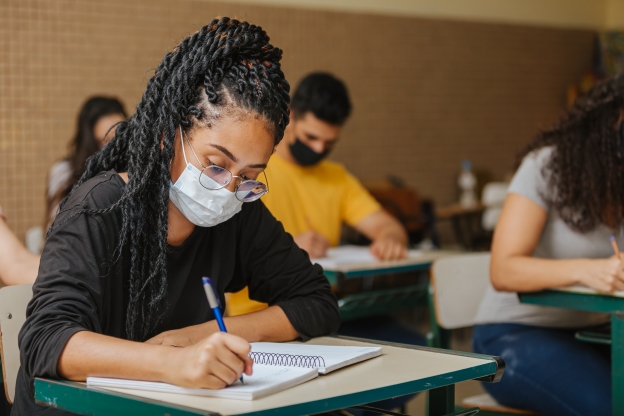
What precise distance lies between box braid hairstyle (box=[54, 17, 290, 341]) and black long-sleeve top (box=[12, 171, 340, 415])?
3 cm

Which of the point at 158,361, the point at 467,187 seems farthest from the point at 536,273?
the point at 467,187

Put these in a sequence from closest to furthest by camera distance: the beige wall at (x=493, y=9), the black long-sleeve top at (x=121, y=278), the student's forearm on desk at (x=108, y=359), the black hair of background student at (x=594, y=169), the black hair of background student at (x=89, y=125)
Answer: the student's forearm on desk at (x=108, y=359) < the black long-sleeve top at (x=121, y=278) < the black hair of background student at (x=594, y=169) < the black hair of background student at (x=89, y=125) < the beige wall at (x=493, y=9)

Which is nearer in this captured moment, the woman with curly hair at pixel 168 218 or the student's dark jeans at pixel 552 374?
the woman with curly hair at pixel 168 218

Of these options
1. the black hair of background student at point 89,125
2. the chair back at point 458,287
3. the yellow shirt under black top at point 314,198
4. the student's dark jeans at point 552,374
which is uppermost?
the black hair of background student at point 89,125

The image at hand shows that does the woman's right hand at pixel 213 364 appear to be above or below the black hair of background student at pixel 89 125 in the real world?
below

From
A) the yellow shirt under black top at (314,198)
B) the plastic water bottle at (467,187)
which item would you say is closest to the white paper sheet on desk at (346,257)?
the yellow shirt under black top at (314,198)

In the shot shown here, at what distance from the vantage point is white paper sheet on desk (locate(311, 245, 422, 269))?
2.79m

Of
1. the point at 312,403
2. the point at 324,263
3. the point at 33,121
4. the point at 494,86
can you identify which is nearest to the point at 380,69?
the point at 494,86

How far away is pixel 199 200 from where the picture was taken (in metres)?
1.46

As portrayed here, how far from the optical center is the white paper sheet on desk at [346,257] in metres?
2.79

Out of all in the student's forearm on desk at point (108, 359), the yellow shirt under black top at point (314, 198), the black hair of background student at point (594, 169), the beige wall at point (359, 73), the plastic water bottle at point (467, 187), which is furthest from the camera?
the plastic water bottle at point (467, 187)

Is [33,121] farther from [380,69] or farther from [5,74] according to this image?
[380,69]

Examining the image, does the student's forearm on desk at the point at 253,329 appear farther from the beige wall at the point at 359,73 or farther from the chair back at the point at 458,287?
the beige wall at the point at 359,73

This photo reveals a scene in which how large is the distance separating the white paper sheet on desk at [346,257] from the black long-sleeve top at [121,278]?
3.38ft
